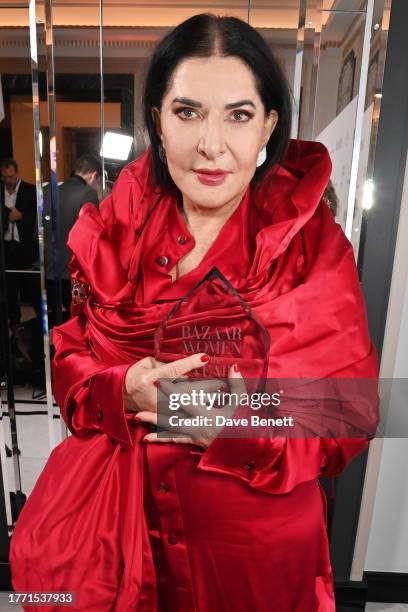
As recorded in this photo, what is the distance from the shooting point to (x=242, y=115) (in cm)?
82

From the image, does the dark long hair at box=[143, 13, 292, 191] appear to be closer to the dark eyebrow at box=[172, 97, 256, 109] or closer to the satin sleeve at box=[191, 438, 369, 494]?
the dark eyebrow at box=[172, 97, 256, 109]

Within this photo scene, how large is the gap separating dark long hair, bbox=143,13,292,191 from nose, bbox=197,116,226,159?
0.35ft

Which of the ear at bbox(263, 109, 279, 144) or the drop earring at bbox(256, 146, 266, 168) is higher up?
the ear at bbox(263, 109, 279, 144)

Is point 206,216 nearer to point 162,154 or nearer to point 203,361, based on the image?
point 162,154

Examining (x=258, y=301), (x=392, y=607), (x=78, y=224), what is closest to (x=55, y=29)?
(x=78, y=224)

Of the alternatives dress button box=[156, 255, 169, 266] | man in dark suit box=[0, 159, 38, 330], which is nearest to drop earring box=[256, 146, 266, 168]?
dress button box=[156, 255, 169, 266]

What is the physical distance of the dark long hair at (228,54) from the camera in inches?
31.3

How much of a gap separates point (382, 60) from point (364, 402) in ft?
3.11

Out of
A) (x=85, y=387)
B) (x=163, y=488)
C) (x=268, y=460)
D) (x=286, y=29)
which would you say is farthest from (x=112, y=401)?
(x=286, y=29)

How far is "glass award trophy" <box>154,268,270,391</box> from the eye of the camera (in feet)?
2.47

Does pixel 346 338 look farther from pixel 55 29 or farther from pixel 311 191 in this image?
pixel 55 29

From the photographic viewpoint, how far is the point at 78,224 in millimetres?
918

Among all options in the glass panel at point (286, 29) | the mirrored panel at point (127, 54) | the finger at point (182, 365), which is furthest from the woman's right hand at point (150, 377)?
the glass panel at point (286, 29)

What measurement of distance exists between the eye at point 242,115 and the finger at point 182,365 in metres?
0.43
